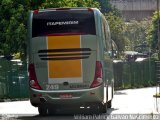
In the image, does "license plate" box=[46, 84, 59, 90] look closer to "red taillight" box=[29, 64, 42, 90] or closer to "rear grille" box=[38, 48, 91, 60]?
"red taillight" box=[29, 64, 42, 90]

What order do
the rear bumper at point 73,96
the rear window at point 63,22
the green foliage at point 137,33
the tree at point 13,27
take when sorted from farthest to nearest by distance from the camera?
the green foliage at point 137,33 → the tree at point 13,27 → the rear window at point 63,22 → the rear bumper at point 73,96

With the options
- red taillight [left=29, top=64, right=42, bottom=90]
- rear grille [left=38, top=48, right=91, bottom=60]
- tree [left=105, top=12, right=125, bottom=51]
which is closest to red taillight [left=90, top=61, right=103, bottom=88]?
rear grille [left=38, top=48, right=91, bottom=60]

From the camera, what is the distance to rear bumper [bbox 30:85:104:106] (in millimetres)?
17641

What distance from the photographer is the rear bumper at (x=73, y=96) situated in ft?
57.9

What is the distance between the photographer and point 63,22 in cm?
1786

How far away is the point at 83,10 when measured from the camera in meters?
18.0

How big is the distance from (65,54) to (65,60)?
0.18 m

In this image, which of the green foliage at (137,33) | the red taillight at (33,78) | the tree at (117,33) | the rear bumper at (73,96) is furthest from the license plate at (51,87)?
the green foliage at (137,33)

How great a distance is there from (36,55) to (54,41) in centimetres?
71

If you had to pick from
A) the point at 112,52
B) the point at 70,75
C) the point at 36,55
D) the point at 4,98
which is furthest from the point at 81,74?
the point at 4,98

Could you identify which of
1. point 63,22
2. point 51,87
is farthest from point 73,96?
point 63,22

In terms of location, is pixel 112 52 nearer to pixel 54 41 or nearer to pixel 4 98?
pixel 54 41

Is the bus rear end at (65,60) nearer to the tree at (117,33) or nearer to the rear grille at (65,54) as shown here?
the rear grille at (65,54)

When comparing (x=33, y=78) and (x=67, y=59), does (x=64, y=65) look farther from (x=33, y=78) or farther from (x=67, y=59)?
(x=33, y=78)
